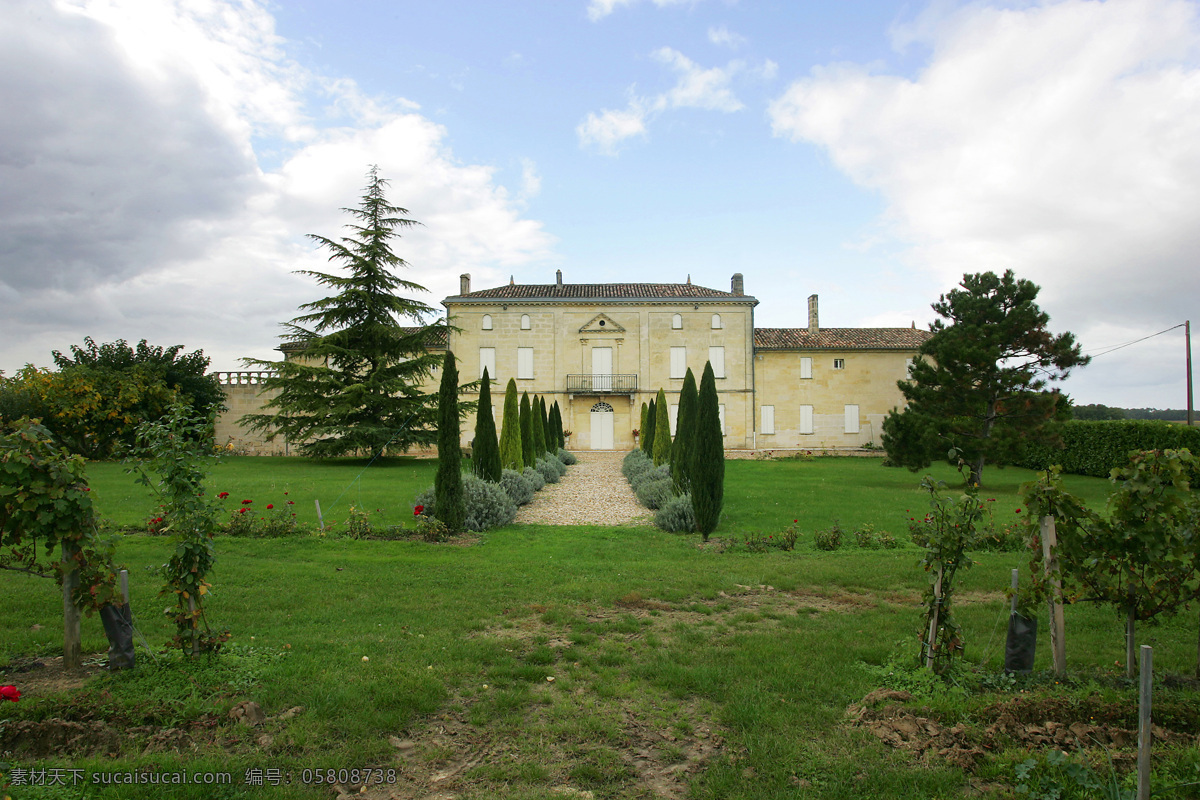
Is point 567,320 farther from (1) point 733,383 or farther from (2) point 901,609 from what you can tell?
(2) point 901,609

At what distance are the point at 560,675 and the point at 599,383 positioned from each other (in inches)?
1069

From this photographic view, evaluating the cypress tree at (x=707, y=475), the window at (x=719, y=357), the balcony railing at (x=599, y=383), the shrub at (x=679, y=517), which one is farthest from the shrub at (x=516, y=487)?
the window at (x=719, y=357)

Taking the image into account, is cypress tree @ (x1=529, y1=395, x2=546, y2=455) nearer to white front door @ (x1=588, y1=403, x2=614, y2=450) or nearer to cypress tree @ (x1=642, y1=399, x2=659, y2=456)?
cypress tree @ (x1=642, y1=399, x2=659, y2=456)

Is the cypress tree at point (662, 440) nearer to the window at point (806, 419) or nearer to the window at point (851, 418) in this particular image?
the window at point (806, 419)

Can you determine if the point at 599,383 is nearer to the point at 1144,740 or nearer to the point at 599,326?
the point at 599,326

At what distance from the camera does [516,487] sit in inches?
531

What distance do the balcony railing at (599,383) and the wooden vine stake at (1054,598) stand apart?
88.9ft

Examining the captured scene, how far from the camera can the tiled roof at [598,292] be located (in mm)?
31203

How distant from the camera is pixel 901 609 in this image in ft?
18.7

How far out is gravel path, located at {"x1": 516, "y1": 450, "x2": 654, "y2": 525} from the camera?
474 inches

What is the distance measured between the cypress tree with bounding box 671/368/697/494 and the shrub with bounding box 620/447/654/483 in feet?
11.2

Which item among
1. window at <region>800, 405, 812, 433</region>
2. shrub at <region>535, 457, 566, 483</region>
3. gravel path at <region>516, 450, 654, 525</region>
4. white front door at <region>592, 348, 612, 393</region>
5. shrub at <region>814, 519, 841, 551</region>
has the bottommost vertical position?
gravel path at <region>516, 450, 654, 525</region>

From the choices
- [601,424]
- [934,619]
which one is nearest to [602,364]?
[601,424]

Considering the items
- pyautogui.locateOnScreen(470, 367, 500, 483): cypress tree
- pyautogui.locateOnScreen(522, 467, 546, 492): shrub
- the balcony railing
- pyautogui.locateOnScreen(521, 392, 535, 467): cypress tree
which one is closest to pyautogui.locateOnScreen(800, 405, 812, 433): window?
the balcony railing
